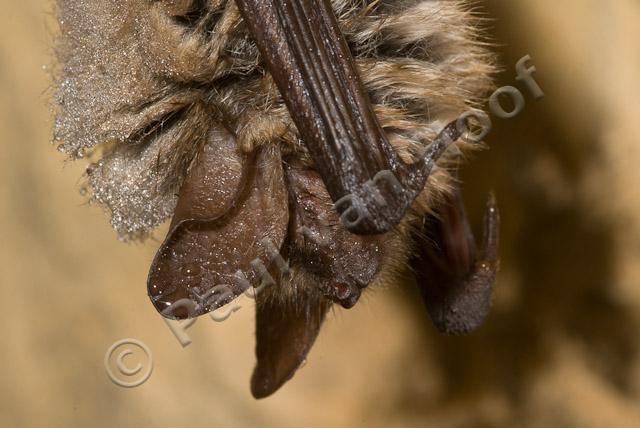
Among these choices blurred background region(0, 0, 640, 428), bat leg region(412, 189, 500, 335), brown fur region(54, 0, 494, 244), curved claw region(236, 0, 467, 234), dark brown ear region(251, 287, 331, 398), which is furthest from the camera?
blurred background region(0, 0, 640, 428)

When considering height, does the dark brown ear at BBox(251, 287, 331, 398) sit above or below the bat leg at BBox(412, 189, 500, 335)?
above

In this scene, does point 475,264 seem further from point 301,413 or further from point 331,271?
point 301,413

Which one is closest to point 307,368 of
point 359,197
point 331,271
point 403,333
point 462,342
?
point 403,333

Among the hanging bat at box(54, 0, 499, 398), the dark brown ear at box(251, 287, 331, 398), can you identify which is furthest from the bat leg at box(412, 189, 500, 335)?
the dark brown ear at box(251, 287, 331, 398)

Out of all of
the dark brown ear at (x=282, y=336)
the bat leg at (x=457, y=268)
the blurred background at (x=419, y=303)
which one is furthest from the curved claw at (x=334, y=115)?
the blurred background at (x=419, y=303)

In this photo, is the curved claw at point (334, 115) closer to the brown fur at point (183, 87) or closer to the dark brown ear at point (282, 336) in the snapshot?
the brown fur at point (183, 87)

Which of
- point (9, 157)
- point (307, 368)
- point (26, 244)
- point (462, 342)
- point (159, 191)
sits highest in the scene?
point (159, 191)

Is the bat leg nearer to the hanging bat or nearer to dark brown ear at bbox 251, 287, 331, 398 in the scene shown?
the hanging bat
